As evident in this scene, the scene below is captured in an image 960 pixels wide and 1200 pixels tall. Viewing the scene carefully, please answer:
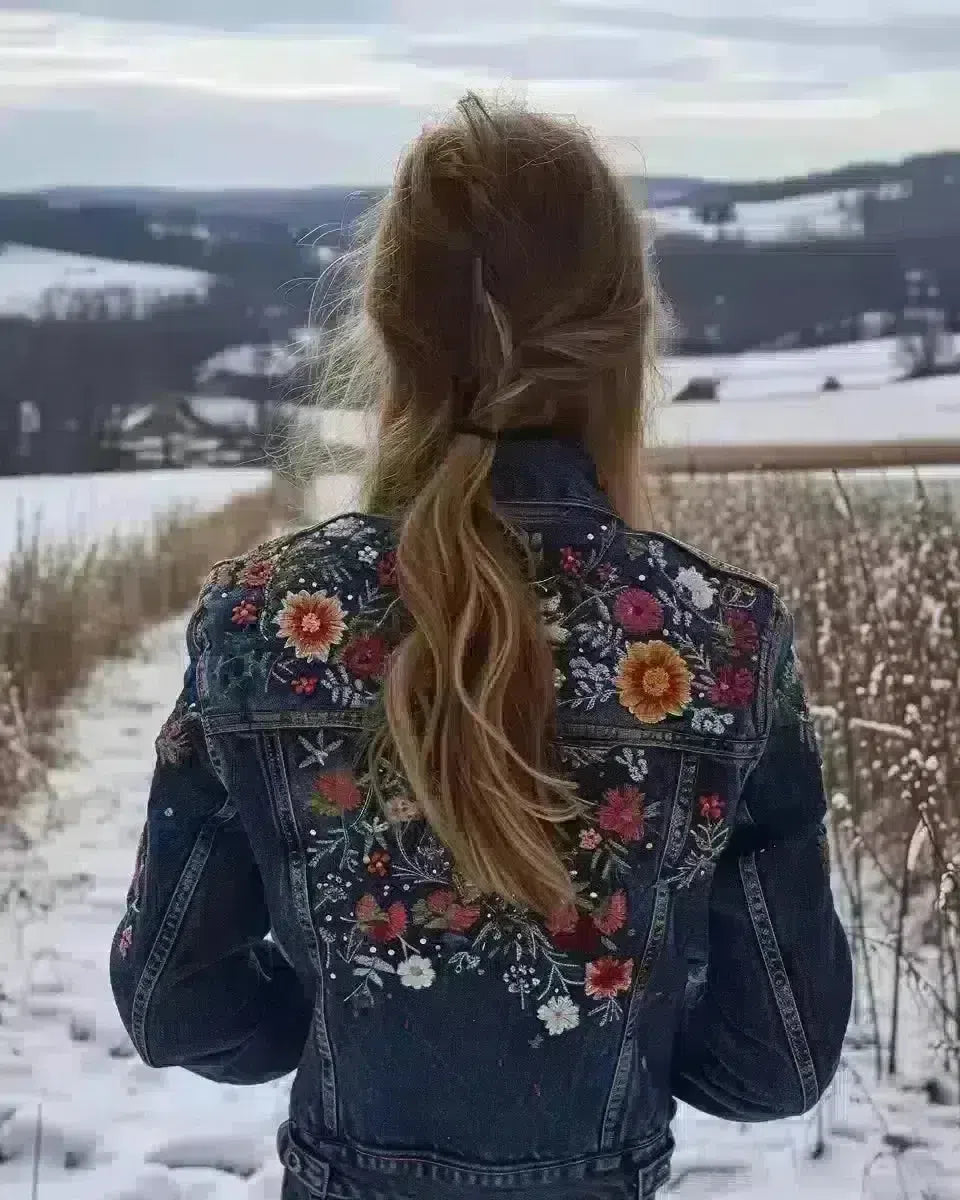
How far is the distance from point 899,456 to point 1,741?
5.45 ft

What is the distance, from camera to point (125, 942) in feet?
3.23

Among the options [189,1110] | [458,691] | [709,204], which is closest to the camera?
[458,691]

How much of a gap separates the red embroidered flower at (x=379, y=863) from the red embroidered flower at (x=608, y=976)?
6.3 inches

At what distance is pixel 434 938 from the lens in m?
0.88

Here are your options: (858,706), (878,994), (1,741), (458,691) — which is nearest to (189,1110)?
(1,741)

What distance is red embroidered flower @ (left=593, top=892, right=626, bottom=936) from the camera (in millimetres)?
886

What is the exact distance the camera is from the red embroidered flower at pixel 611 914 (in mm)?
886

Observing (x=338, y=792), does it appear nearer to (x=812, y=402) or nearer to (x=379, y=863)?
(x=379, y=863)

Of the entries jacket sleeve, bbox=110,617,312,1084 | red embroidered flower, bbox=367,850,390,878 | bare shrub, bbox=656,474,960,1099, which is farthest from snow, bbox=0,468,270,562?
red embroidered flower, bbox=367,850,390,878

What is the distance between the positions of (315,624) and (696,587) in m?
0.27

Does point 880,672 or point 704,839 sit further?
point 880,672

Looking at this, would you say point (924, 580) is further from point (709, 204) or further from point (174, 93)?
point (174, 93)

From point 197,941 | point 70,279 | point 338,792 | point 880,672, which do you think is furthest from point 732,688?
point 70,279

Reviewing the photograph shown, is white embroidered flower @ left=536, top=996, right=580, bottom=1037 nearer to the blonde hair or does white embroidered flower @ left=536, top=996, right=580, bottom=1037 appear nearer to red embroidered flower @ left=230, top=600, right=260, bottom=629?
the blonde hair
